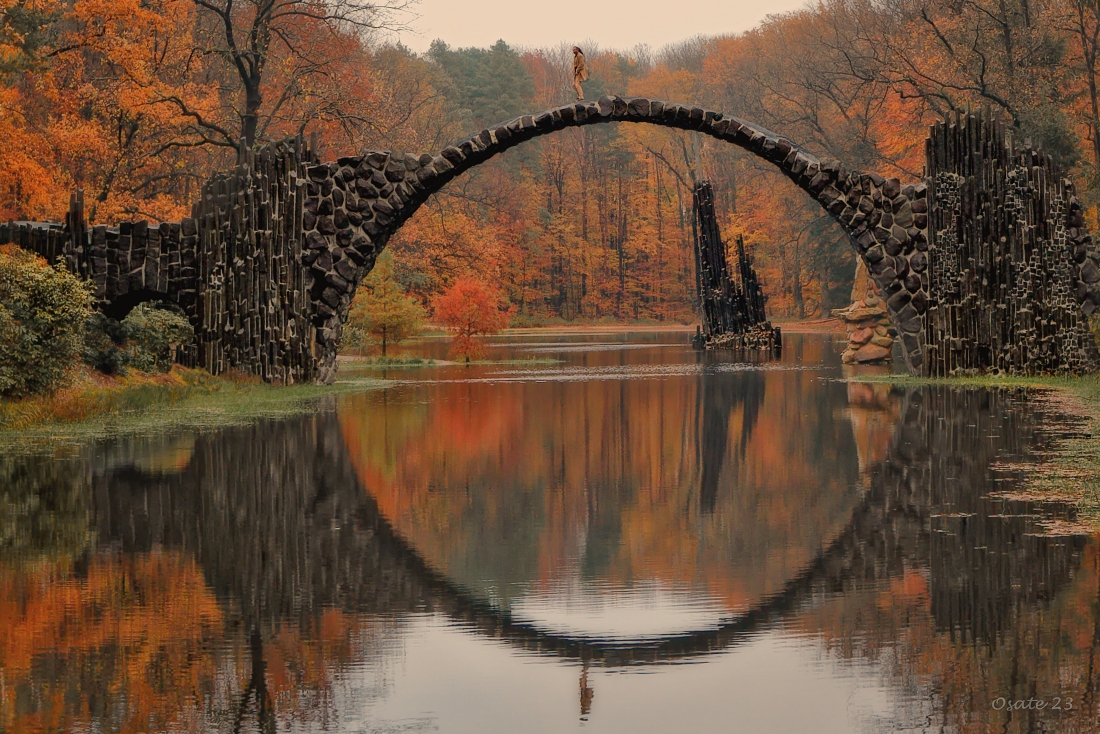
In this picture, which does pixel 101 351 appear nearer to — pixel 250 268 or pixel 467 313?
pixel 250 268

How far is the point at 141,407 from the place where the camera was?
59.0 ft

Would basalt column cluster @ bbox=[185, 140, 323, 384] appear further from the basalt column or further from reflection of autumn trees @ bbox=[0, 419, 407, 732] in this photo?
reflection of autumn trees @ bbox=[0, 419, 407, 732]

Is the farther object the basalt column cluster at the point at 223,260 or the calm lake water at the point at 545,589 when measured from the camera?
the basalt column cluster at the point at 223,260

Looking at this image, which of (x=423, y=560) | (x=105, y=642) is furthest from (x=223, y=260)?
(x=105, y=642)

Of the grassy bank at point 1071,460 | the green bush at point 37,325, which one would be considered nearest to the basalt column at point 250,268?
the green bush at point 37,325

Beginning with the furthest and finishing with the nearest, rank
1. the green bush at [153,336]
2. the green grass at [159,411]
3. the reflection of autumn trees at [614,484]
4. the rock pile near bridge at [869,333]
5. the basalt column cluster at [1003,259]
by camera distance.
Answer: the rock pile near bridge at [869,333], the basalt column cluster at [1003,259], the green bush at [153,336], the green grass at [159,411], the reflection of autumn trees at [614,484]

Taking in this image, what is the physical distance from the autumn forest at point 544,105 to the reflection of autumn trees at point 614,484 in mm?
15887

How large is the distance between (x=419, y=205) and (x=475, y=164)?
1.23 meters

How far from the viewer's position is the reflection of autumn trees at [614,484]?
773 centimetres

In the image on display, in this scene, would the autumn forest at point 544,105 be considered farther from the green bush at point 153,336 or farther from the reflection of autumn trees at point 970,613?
the reflection of autumn trees at point 970,613

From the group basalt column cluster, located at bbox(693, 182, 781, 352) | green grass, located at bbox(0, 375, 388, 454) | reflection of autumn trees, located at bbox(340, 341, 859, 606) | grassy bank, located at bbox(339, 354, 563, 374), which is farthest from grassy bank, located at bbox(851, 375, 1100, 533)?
basalt column cluster, located at bbox(693, 182, 781, 352)

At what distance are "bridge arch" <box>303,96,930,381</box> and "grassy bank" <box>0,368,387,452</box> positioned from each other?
2150 millimetres

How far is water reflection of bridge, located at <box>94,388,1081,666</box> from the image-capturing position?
625 centimetres

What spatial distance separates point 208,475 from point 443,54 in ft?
282
